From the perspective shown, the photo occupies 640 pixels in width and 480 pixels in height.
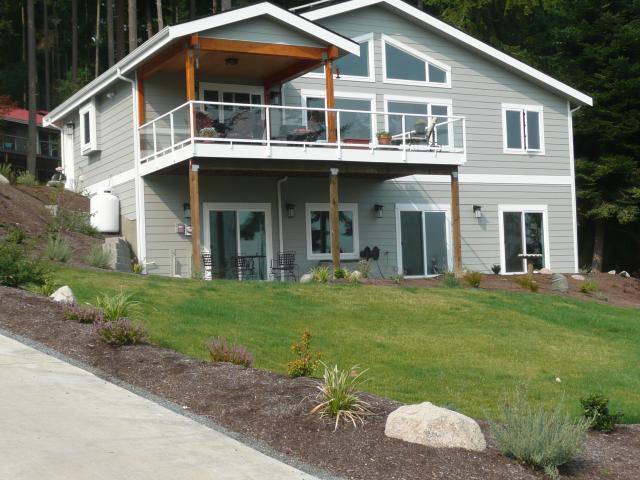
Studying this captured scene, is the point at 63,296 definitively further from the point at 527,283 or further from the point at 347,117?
the point at 527,283

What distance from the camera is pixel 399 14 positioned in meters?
24.4

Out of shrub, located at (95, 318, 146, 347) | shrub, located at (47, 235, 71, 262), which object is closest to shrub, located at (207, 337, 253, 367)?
shrub, located at (95, 318, 146, 347)

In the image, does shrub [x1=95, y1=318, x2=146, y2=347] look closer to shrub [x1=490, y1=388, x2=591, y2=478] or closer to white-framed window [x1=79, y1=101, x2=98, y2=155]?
shrub [x1=490, y1=388, x2=591, y2=478]

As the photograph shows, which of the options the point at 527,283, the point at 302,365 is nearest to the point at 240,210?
the point at 527,283

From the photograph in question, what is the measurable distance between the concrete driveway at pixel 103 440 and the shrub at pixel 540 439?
1627mm

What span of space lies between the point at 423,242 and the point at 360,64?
5.11 m

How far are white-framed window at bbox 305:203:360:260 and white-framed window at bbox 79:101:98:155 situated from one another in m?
6.19

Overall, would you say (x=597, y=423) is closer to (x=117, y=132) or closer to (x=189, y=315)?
(x=189, y=315)

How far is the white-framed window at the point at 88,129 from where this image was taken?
24.0m

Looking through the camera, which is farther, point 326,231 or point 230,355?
point 326,231

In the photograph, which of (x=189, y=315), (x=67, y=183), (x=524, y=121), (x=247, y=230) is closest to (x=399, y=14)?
(x=524, y=121)

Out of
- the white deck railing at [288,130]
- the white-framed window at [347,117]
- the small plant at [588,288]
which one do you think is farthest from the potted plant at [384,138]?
the small plant at [588,288]

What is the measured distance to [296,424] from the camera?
7.07 m

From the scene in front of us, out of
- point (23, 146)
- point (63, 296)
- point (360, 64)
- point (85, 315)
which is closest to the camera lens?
point (85, 315)
